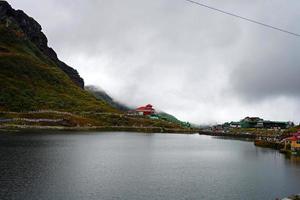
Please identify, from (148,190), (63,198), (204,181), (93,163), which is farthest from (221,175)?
(63,198)

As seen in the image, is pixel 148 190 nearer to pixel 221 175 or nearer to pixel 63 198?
pixel 63 198

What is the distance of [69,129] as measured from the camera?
654 feet

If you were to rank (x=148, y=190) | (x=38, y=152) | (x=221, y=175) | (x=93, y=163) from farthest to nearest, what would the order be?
(x=38, y=152), (x=93, y=163), (x=221, y=175), (x=148, y=190)

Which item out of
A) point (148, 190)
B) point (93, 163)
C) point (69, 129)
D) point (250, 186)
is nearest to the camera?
point (148, 190)

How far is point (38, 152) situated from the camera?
94.3 meters

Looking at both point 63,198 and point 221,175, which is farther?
point 221,175

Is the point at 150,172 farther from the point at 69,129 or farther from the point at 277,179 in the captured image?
the point at 69,129

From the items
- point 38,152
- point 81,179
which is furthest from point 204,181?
point 38,152

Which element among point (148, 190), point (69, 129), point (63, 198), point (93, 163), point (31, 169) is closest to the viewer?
point (63, 198)

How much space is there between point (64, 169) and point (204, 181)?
25944mm

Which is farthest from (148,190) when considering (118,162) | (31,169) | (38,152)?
(38,152)

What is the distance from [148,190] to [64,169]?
22.0 metres

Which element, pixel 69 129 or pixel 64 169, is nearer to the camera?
pixel 64 169

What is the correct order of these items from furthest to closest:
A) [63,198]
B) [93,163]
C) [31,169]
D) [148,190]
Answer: [93,163] < [31,169] < [148,190] < [63,198]
